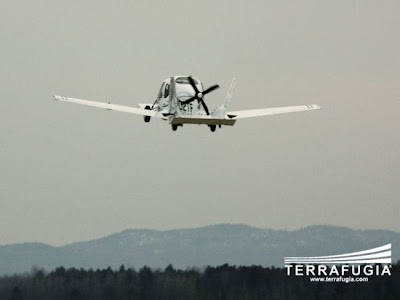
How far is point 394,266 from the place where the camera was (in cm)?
15500

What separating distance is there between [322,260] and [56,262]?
32138mm

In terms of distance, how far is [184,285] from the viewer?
142 meters

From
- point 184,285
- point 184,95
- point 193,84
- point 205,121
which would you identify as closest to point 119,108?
point 184,95

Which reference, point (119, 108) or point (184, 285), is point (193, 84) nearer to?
point (119, 108)

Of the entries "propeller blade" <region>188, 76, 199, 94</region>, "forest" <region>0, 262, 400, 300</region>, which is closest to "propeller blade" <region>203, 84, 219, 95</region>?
"propeller blade" <region>188, 76, 199, 94</region>

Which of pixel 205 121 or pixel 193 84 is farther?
pixel 193 84

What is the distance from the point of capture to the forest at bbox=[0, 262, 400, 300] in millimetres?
138688

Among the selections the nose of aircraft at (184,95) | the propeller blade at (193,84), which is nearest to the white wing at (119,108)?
the nose of aircraft at (184,95)

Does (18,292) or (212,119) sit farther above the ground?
(212,119)

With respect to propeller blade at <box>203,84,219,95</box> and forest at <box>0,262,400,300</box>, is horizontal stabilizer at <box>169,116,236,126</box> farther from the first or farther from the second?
forest at <box>0,262,400,300</box>

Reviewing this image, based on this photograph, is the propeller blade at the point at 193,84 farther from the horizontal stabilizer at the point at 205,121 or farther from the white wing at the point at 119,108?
the horizontal stabilizer at the point at 205,121

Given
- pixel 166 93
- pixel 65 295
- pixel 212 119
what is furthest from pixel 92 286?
pixel 212 119

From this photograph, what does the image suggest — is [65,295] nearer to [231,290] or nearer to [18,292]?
[18,292]

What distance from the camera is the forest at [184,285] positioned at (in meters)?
139
